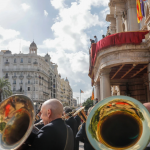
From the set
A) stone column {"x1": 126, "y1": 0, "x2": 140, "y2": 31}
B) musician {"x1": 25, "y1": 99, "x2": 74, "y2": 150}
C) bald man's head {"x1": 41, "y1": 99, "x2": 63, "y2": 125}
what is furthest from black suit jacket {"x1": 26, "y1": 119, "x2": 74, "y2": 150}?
stone column {"x1": 126, "y1": 0, "x2": 140, "y2": 31}

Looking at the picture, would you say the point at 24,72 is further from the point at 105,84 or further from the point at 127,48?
the point at 127,48

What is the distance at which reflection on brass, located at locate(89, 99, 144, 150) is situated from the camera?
9.04ft

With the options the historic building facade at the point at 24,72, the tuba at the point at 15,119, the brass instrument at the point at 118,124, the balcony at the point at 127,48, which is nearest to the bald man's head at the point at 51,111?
the tuba at the point at 15,119

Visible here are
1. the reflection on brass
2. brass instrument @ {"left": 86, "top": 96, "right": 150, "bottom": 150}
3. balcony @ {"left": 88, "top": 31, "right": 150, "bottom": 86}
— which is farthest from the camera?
balcony @ {"left": 88, "top": 31, "right": 150, "bottom": 86}

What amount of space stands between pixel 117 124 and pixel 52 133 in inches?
41.4

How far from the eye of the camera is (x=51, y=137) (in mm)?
2564

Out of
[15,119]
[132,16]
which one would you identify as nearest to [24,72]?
[132,16]

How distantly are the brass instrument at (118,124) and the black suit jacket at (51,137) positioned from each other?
42 centimetres

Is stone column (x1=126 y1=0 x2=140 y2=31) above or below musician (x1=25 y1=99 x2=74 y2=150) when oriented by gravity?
above

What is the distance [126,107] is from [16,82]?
7299 centimetres

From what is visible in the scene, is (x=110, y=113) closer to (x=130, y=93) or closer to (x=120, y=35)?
(x=120, y=35)

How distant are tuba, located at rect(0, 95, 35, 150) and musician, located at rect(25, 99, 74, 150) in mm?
201

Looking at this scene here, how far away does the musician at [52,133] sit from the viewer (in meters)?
2.50

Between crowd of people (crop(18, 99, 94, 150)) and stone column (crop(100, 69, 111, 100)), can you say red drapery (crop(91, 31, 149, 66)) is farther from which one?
crowd of people (crop(18, 99, 94, 150))
